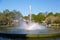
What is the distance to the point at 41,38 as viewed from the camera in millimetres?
17172

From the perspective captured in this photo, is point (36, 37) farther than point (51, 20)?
No

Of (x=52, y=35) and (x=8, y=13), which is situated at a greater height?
(x=8, y=13)

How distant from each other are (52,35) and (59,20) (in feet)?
89.0

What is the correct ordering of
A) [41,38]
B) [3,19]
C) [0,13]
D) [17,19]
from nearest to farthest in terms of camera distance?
[41,38] < [3,19] < [0,13] < [17,19]

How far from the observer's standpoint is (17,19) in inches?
1980

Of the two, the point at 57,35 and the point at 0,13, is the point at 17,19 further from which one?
the point at 57,35

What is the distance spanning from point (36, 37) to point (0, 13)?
31.0m

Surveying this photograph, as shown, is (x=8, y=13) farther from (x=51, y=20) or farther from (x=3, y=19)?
(x=51, y=20)

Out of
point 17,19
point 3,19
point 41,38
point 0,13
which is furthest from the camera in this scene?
point 17,19

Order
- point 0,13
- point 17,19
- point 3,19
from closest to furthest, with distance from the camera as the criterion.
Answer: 1. point 3,19
2. point 0,13
3. point 17,19

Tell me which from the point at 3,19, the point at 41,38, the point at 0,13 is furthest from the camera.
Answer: the point at 0,13

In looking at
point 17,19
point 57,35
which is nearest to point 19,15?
point 17,19

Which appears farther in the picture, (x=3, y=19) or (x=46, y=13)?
(x=46, y=13)

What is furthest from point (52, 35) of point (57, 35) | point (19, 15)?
point (19, 15)
